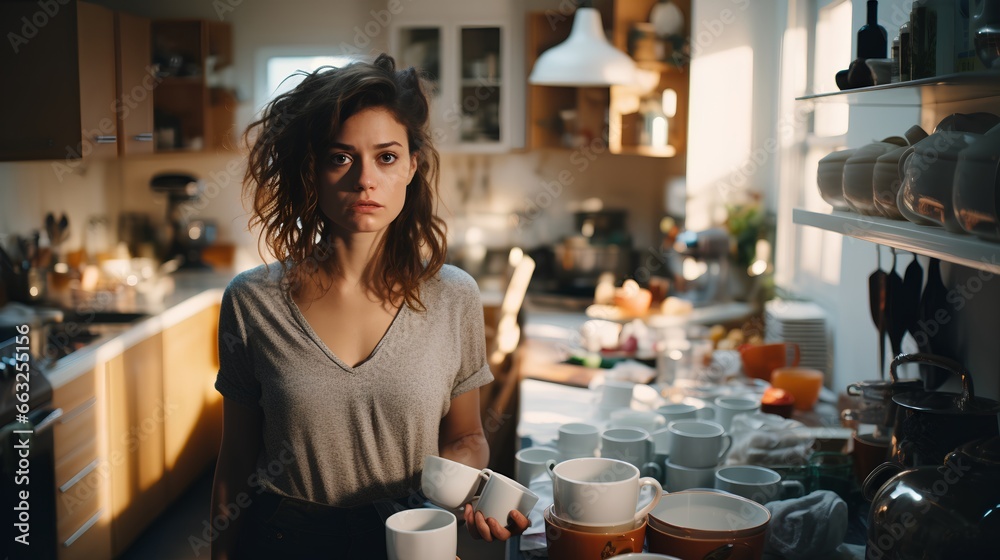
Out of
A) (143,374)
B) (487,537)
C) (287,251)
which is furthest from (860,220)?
(143,374)

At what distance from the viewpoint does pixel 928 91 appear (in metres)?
1.52

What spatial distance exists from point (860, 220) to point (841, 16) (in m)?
2.25

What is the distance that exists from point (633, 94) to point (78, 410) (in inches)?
125

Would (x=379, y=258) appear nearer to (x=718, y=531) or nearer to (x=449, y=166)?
(x=718, y=531)

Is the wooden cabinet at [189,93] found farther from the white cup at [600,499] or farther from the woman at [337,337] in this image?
the white cup at [600,499]

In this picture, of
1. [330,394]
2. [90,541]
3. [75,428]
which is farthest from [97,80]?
[330,394]

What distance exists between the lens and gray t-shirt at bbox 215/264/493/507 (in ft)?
4.67

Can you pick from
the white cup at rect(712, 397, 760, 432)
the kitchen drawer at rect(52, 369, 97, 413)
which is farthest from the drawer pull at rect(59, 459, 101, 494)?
the white cup at rect(712, 397, 760, 432)

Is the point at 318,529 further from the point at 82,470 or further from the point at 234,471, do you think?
the point at 82,470

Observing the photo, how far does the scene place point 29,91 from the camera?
3.36 metres

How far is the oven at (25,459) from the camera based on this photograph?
256 cm

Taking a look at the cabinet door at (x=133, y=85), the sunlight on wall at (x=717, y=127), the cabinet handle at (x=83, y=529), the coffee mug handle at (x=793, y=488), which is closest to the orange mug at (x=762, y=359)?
the coffee mug handle at (x=793, y=488)

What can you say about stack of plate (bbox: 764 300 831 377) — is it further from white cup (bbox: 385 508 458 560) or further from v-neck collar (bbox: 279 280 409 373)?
white cup (bbox: 385 508 458 560)

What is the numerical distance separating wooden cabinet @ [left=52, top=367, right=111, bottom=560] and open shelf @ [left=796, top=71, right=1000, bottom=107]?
2514 millimetres
